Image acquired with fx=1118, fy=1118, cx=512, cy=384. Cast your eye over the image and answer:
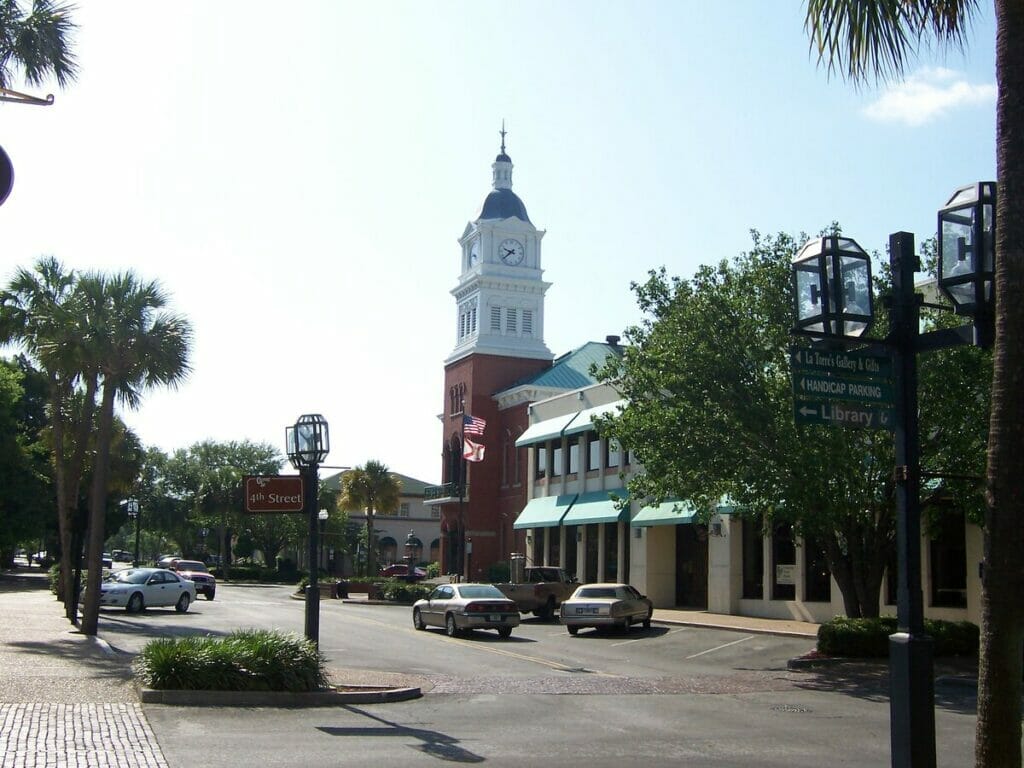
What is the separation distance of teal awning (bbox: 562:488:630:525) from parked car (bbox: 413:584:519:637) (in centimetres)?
1149

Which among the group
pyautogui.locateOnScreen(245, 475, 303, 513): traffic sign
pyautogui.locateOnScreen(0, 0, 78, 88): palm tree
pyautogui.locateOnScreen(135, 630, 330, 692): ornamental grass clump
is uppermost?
pyautogui.locateOnScreen(0, 0, 78, 88): palm tree

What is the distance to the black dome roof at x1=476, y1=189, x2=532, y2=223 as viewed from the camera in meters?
61.7

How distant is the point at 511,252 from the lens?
62125mm

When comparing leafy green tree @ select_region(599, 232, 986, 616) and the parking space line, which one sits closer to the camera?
leafy green tree @ select_region(599, 232, 986, 616)

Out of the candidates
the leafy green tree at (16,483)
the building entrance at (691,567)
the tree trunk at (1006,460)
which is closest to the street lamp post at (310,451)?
the tree trunk at (1006,460)

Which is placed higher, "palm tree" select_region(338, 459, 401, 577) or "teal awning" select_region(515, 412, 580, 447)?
"teal awning" select_region(515, 412, 580, 447)

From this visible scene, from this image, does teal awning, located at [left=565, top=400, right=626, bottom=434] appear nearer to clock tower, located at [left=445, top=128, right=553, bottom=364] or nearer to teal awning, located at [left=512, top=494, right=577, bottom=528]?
teal awning, located at [left=512, top=494, right=577, bottom=528]

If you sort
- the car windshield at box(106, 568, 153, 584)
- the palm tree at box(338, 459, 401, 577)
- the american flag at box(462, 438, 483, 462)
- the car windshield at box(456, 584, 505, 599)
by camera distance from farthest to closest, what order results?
the palm tree at box(338, 459, 401, 577) → the american flag at box(462, 438, 483, 462) → the car windshield at box(106, 568, 153, 584) → the car windshield at box(456, 584, 505, 599)

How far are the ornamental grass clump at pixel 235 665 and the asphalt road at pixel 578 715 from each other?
0.86 m

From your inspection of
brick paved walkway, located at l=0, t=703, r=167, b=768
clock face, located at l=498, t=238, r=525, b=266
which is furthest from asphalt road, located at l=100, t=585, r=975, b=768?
clock face, located at l=498, t=238, r=525, b=266

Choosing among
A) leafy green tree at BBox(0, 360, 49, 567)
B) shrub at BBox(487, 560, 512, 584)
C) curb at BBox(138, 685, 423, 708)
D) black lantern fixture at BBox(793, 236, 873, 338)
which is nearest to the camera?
black lantern fixture at BBox(793, 236, 873, 338)

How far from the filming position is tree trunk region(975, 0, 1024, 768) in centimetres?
545

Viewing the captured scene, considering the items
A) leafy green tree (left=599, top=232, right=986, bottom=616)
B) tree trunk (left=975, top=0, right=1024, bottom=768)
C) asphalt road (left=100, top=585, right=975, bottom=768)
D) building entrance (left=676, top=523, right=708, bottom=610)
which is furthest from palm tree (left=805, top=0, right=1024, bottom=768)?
building entrance (left=676, top=523, right=708, bottom=610)

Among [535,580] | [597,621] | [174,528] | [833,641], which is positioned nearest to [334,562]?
[174,528]
